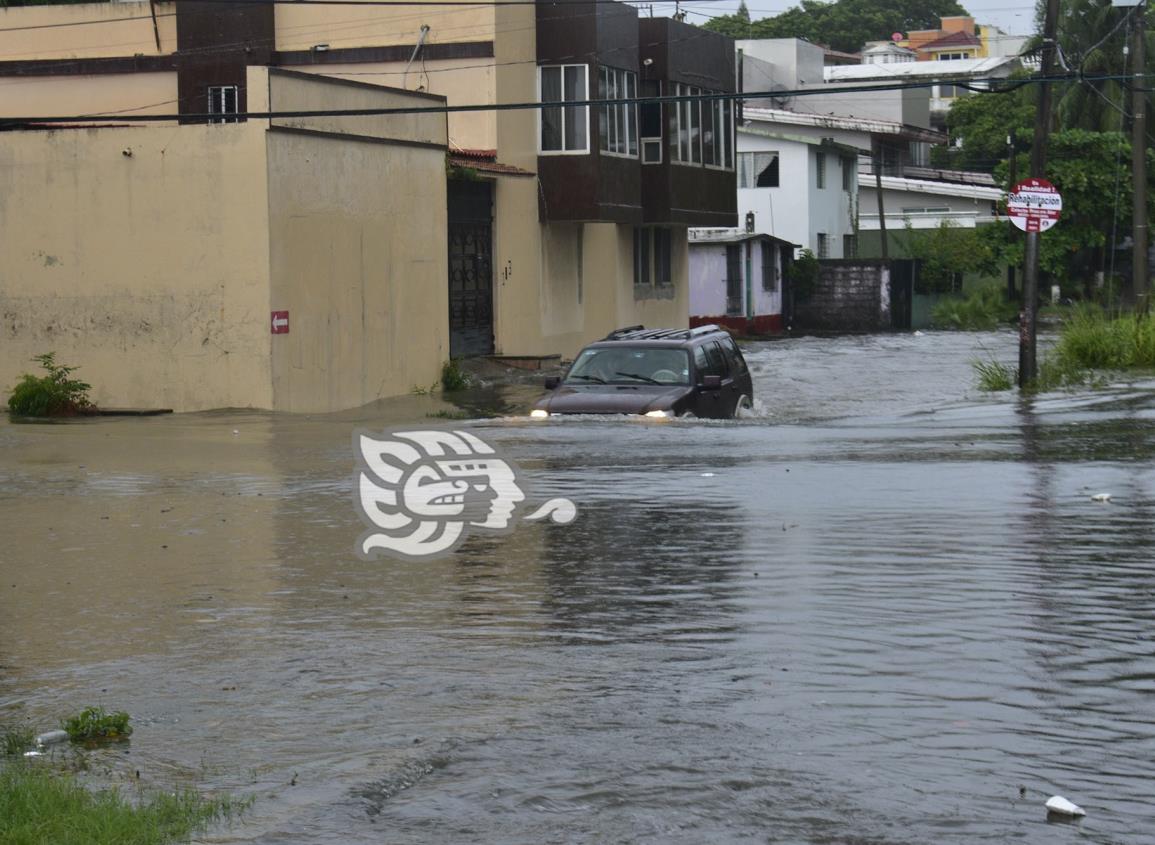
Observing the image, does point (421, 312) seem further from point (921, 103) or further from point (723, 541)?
point (921, 103)

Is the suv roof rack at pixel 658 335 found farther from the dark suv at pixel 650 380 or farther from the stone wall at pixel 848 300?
the stone wall at pixel 848 300

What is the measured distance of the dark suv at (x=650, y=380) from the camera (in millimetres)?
19266

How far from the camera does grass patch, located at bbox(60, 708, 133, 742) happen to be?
270 inches

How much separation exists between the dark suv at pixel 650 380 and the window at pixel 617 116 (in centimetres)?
1571

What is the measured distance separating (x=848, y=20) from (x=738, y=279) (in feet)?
302

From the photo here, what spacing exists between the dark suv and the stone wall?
37016mm

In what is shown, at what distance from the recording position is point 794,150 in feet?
193

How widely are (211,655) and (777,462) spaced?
8484 mm

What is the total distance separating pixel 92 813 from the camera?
561cm

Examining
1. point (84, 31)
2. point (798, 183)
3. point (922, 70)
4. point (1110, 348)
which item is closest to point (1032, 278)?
point (1110, 348)

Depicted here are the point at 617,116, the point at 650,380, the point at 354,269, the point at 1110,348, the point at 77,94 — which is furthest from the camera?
the point at 617,116

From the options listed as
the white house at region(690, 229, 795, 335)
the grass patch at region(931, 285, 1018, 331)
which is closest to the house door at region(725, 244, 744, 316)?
the white house at region(690, 229, 795, 335)

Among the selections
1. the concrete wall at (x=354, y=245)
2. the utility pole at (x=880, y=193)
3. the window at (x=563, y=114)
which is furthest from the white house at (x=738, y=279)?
the concrete wall at (x=354, y=245)

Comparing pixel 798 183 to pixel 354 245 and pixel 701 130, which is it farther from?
pixel 354 245
